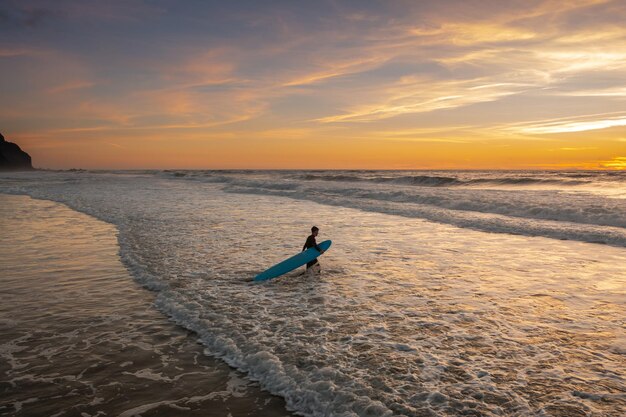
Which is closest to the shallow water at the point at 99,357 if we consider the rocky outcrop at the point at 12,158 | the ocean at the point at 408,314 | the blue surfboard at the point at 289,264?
the ocean at the point at 408,314

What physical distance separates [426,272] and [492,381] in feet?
19.0

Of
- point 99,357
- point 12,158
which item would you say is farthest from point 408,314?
point 12,158

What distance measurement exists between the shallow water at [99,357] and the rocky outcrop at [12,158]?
170 metres

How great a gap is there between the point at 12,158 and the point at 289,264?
186 m

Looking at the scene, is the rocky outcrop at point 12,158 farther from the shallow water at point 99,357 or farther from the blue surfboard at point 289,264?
the blue surfboard at point 289,264

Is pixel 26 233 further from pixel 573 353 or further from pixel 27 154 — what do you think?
pixel 27 154

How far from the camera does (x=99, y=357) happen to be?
6.03 meters

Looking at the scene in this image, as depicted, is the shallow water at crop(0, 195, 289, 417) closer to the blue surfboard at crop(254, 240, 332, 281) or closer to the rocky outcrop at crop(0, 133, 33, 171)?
the blue surfboard at crop(254, 240, 332, 281)

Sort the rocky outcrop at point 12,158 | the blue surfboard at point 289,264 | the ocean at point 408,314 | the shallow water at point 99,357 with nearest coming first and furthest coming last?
the shallow water at point 99,357 < the ocean at point 408,314 < the blue surfboard at point 289,264 < the rocky outcrop at point 12,158

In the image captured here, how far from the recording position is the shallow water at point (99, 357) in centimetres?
488

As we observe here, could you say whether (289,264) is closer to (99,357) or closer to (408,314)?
(408,314)

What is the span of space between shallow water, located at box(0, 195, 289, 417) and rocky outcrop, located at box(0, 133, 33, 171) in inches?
6675

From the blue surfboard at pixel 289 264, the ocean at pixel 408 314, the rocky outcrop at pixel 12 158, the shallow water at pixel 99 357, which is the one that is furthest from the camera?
the rocky outcrop at pixel 12 158

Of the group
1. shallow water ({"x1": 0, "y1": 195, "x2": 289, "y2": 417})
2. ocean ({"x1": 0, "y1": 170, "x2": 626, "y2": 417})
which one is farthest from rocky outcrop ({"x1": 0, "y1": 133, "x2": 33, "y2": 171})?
shallow water ({"x1": 0, "y1": 195, "x2": 289, "y2": 417})
